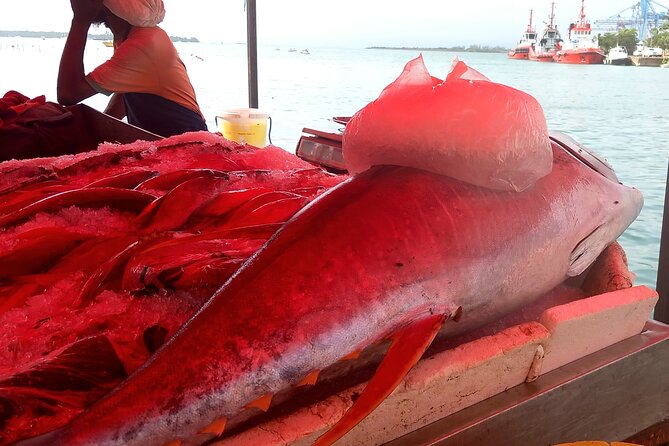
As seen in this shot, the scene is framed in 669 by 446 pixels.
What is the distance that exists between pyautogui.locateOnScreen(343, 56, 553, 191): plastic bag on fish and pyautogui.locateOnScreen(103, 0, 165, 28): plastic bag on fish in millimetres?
2206

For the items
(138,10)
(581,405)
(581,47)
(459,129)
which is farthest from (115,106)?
(581,47)

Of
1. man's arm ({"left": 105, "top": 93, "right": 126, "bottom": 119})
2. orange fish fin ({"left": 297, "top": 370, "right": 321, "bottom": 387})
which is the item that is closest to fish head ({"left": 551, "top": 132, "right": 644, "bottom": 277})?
orange fish fin ({"left": 297, "top": 370, "right": 321, "bottom": 387})

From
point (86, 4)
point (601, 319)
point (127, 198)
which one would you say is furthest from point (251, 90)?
point (601, 319)

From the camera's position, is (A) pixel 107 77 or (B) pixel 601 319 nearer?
(B) pixel 601 319

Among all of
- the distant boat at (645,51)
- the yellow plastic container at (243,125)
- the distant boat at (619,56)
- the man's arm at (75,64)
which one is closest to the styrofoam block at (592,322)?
the yellow plastic container at (243,125)

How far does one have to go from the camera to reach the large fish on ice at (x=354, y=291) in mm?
526

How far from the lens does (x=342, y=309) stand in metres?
0.58

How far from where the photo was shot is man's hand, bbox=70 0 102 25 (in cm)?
266

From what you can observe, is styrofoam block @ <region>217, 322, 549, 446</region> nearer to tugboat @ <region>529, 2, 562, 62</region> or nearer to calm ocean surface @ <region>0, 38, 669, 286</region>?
calm ocean surface @ <region>0, 38, 669, 286</region>

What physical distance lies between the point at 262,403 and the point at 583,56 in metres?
8.15

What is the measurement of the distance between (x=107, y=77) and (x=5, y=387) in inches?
96.6

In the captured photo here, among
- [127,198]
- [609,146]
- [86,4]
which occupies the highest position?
[86,4]

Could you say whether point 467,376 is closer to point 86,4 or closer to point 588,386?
point 588,386

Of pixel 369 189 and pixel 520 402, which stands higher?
pixel 369 189
